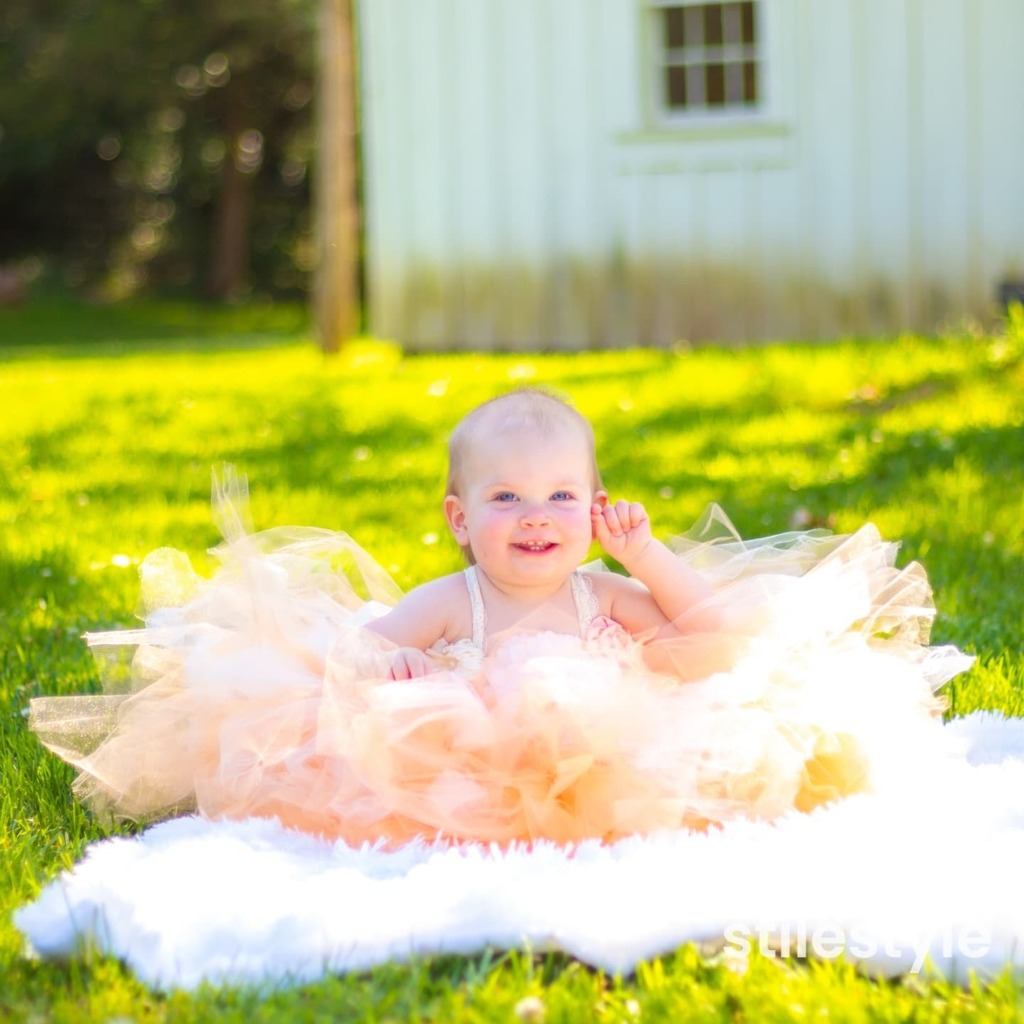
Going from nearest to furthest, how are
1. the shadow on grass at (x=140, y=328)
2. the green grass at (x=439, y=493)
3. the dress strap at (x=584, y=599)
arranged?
the green grass at (x=439, y=493) < the dress strap at (x=584, y=599) < the shadow on grass at (x=140, y=328)

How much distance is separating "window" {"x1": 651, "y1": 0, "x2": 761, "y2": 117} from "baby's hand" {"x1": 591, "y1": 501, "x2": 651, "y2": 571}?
776 cm

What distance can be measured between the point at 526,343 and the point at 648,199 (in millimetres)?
1303

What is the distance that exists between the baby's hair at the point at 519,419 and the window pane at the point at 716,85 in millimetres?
7667

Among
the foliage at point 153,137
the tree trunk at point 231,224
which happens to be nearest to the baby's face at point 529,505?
the foliage at point 153,137

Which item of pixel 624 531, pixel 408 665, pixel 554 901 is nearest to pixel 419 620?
pixel 408 665

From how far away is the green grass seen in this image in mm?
1921

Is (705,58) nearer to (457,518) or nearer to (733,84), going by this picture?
(733,84)

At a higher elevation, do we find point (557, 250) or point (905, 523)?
point (557, 250)

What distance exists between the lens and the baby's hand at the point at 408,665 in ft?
8.70

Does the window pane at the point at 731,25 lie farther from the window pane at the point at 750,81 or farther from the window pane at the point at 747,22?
the window pane at the point at 750,81

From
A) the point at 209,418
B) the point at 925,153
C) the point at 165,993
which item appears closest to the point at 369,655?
the point at 165,993

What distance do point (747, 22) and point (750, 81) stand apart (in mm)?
381

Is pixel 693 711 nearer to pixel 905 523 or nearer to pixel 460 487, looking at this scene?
pixel 460 487

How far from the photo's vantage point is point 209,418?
717 centimetres
